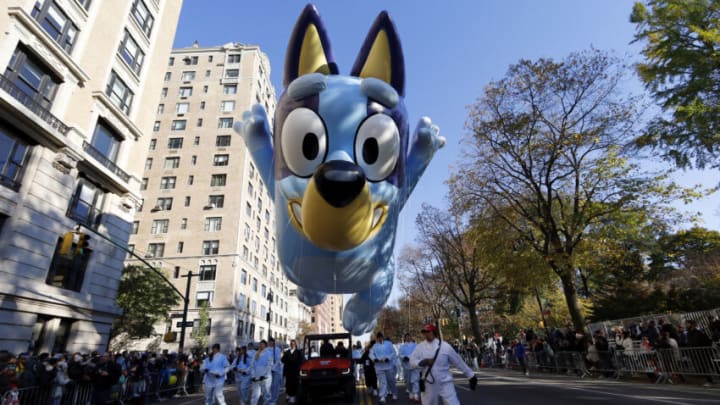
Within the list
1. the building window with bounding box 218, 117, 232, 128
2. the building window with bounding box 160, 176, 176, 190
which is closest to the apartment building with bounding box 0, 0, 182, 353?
the building window with bounding box 160, 176, 176, 190

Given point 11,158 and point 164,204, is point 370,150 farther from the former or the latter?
point 164,204

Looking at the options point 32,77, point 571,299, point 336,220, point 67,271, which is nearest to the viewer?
point 336,220

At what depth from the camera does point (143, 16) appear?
2319cm

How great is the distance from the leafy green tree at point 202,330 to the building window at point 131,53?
21.1m

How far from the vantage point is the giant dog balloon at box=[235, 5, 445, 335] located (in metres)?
3.99

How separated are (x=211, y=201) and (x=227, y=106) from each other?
12612mm

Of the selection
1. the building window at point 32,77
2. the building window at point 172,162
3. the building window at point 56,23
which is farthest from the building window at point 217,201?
the building window at point 32,77

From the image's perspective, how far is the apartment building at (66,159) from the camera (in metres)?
13.5

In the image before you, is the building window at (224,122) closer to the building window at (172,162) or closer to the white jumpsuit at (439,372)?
the building window at (172,162)

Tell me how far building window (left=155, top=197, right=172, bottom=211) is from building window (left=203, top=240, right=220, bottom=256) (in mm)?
6133

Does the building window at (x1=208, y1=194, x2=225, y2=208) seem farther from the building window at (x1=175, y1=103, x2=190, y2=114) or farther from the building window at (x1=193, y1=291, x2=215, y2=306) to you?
the building window at (x1=175, y1=103, x2=190, y2=114)

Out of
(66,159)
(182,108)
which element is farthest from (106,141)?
(182,108)

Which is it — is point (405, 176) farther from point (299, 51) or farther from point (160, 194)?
point (160, 194)

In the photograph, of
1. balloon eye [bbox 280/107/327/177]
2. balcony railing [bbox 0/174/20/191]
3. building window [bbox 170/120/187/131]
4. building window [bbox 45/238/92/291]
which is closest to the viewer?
balloon eye [bbox 280/107/327/177]
